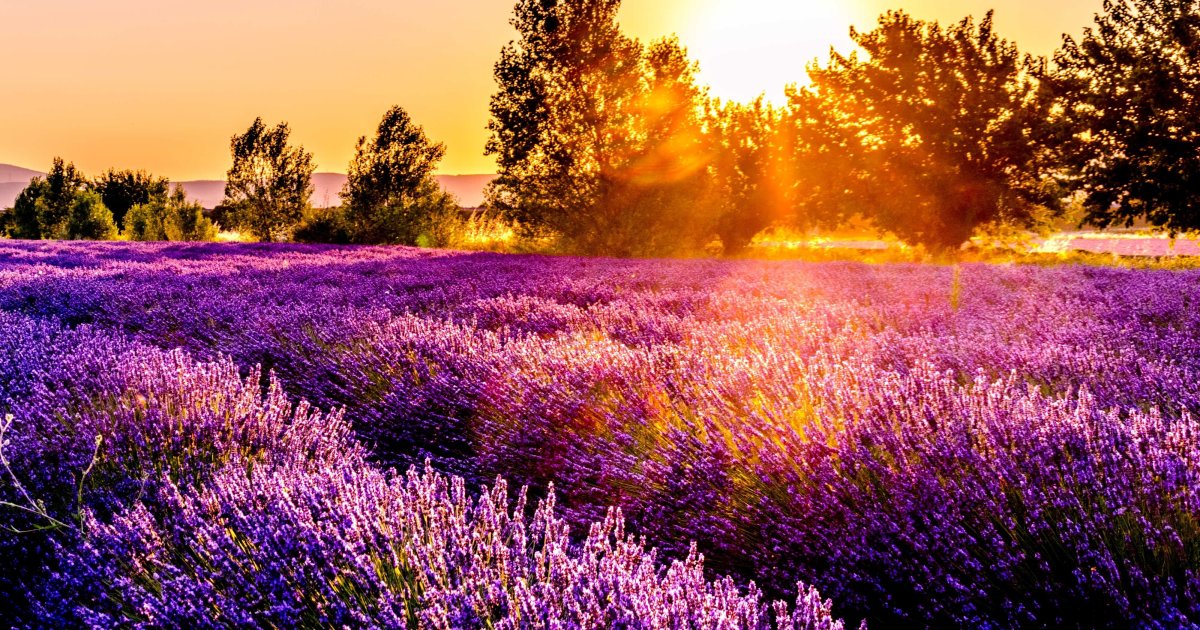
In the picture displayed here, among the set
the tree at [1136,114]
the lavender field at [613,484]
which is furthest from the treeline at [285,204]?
the lavender field at [613,484]

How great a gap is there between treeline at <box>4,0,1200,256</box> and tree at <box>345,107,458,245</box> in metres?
9.01

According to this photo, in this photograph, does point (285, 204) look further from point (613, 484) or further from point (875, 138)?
point (613, 484)

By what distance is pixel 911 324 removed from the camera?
11.8 feet

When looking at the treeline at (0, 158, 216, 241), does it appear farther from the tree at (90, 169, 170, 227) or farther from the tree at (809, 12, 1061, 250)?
the tree at (809, 12, 1061, 250)

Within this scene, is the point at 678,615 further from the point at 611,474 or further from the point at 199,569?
the point at 611,474

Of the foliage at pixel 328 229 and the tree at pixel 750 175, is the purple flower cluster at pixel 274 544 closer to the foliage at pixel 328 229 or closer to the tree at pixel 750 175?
the tree at pixel 750 175

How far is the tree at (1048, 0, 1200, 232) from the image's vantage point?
1630 centimetres

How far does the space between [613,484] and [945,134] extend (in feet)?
70.4

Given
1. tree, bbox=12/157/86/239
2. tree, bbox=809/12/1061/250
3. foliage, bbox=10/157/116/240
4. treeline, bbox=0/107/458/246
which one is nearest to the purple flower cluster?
tree, bbox=809/12/1061/250

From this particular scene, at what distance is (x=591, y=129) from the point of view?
20.9 meters

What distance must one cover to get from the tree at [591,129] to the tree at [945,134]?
239 inches

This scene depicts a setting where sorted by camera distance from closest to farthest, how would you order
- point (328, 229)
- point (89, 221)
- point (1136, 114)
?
point (1136, 114)
point (328, 229)
point (89, 221)

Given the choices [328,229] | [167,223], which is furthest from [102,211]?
[328,229]

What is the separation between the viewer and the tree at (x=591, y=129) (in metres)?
20.9
